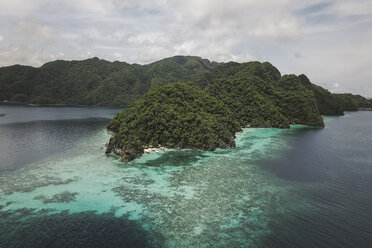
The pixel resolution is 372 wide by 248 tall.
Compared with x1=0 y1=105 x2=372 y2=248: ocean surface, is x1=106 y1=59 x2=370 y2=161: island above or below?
above

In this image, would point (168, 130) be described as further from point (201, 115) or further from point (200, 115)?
point (201, 115)

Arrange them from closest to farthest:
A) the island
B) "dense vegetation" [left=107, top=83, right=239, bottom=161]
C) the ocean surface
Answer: the ocean surface, "dense vegetation" [left=107, top=83, right=239, bottom=161], the island

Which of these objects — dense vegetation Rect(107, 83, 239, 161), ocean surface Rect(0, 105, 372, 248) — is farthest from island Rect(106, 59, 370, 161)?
ocean surface Rect(0, 105, 372, 248)

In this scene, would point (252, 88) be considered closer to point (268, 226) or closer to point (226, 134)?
point (226, 134)

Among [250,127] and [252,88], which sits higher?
[252,88]

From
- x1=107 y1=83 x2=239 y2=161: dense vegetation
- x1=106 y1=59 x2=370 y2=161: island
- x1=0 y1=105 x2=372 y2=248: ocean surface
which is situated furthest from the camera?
x1=106 y1=59 x2=370 y2=161: island

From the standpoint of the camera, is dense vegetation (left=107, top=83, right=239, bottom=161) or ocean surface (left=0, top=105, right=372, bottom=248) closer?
ocean surface (left=0, top=105, right=372, bottom=248)

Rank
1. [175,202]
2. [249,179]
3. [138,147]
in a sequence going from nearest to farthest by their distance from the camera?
[175,202] → [249,179] → [138,147]

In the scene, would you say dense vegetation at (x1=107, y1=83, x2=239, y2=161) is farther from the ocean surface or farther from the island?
the ocean surface

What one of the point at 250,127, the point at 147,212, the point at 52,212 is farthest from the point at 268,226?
the point at 250,127
